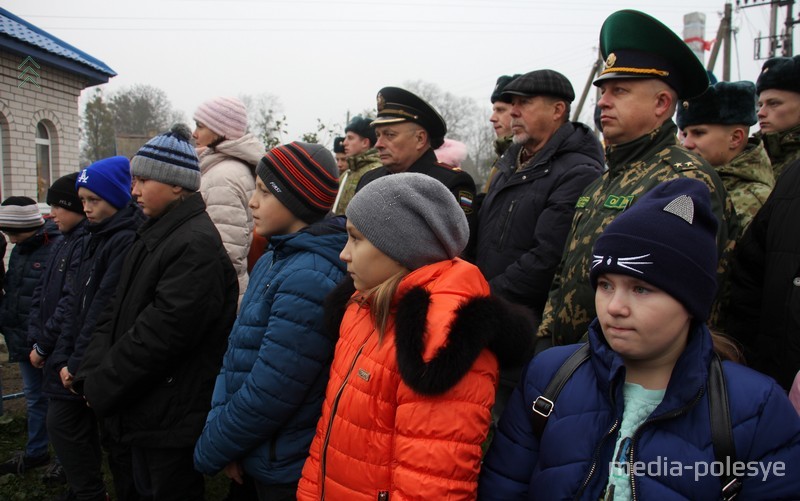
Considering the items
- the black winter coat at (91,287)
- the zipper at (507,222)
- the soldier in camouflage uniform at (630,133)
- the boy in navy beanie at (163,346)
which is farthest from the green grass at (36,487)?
the soldier in camouflage uniform at (630,133)

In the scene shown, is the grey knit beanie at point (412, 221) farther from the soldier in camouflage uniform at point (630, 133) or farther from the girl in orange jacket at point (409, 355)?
the soldier in camouflage uniform at point (630, 133)

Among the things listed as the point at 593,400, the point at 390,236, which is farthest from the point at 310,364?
the point at 593,400

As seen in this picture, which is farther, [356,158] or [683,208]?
[356,158]

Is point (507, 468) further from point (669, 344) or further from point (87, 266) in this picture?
point (87, 266)

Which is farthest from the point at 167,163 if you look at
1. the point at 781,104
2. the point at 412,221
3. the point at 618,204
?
the point at 781,104

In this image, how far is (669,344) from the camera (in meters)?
1.56

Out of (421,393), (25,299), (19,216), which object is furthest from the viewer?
(19,216)

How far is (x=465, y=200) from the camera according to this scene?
3682 mm

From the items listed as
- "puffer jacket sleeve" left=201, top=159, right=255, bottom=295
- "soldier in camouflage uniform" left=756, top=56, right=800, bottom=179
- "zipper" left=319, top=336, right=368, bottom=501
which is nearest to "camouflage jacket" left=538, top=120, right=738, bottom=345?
"zipper" left=319, top=336, right=368, bottom=501

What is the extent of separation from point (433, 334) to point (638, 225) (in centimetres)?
65

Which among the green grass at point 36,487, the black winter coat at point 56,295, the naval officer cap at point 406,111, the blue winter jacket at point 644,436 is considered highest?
the naval officer cap at point 406,111

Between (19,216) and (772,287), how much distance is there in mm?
5684

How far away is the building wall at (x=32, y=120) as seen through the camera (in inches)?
384

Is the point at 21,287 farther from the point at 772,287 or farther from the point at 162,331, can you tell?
the point at 772,287
